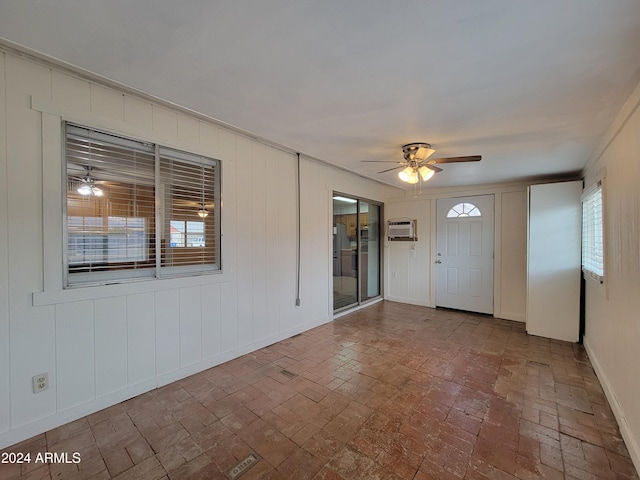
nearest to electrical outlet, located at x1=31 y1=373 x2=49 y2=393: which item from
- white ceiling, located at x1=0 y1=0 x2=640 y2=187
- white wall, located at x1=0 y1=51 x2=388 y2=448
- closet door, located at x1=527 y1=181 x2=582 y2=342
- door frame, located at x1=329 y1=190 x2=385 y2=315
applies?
white wall, located at x1=0 y1=51 x2=388 y2=448

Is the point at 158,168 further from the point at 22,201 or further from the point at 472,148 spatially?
the point at 472,148

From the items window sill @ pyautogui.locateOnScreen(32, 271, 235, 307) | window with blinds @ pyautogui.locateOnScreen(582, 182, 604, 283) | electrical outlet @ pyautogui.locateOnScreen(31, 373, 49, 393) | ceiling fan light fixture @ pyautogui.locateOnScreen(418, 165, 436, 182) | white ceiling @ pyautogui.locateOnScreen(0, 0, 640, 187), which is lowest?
electrical outlet @ pyautogui.locateOnScreen(31, 373, 49, 393)

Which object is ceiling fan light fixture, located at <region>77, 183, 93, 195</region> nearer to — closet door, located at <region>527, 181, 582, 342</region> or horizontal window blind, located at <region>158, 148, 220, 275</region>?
horizontal window blind, located at <region>158, 148, 220, 275</region>

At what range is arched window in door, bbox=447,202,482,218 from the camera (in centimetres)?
490

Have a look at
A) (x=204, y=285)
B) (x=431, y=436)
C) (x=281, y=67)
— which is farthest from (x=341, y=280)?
(x=281, y=67)

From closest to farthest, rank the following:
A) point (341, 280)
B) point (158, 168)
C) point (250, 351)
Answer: point (158, 168) < point (250, 351) < point (341, 280)

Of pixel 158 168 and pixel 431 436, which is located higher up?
pixel 158 168

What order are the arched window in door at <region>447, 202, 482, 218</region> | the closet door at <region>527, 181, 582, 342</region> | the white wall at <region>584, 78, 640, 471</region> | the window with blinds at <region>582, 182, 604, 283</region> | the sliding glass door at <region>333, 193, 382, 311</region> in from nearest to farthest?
the white wall at <region>584, 78, 640, 471</region>, the window with blinds at <region>582, 182, 604, 283</region>, the closet door at <region>527, 181, 582, 342</region>, the sliding glass door at <region>333, 193, 382, 311</region>, the arched window in door at <region>447, 202, 482, 218</region>

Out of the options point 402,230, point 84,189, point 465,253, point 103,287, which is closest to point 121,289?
point 103,287

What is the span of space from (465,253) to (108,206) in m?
5.14

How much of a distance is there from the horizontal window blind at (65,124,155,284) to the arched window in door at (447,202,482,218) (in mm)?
4728

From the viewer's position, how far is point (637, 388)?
1.70 metres

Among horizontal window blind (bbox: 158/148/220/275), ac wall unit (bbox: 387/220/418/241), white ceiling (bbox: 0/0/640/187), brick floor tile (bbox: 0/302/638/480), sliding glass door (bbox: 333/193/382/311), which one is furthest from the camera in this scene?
ac wall unit (bbox: 387/220/418/241)

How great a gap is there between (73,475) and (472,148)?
4051 mm
